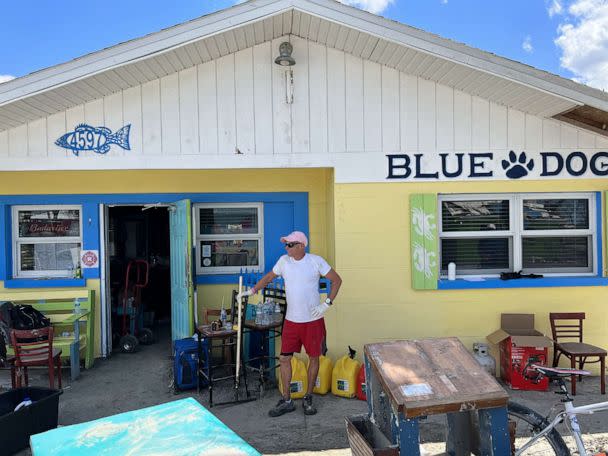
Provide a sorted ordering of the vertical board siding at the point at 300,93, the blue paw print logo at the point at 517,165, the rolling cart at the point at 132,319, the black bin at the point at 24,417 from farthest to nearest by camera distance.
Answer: the rolling cart at the point at 132,319, the blue paw print logo at the point at 517,165, the vertical board siding at the point at 300,93, the black bin at the point at 24,417

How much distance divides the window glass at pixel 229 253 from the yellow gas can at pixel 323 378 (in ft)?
6.87

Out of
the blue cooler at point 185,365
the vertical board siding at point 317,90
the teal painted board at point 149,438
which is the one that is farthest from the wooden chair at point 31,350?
the vertical board siding at point 317,90

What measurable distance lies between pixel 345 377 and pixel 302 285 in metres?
1.32

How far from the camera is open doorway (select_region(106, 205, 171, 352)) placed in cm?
770

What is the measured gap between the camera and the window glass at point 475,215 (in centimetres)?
630

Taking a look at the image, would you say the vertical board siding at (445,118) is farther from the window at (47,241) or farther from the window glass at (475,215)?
the window at (47,241)

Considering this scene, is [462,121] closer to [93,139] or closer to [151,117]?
[151,117]

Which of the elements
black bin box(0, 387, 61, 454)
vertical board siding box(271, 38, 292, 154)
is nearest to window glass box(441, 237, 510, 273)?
vertical board siding box(271, 38, 292, 154)

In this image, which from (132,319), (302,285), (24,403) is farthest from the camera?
(132,319)

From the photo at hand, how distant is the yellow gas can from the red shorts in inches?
23.6

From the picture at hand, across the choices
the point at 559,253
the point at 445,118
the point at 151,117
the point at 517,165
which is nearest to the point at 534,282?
the point at 559,253

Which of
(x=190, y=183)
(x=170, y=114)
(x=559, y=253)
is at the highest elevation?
(x=170, y=114)

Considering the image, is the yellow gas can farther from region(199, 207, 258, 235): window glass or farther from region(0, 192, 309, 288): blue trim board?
region(199, 207, 258, 235): window glass

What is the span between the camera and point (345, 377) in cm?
547
